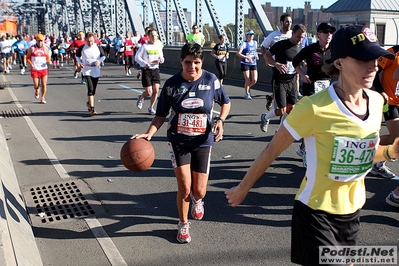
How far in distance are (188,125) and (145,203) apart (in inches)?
65.2

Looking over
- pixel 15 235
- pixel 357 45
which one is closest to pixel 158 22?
pixel 15 235

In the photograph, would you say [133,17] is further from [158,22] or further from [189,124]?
[189,124]

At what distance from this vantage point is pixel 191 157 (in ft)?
15.6

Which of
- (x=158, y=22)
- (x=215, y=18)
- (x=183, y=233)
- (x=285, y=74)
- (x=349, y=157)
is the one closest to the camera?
(x=349, y=157)

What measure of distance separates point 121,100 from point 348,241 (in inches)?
506

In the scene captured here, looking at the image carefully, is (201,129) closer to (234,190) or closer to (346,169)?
(234,190)

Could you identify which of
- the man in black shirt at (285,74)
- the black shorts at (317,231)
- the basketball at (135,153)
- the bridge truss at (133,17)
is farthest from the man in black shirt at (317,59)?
the bridge truss at (133,17)

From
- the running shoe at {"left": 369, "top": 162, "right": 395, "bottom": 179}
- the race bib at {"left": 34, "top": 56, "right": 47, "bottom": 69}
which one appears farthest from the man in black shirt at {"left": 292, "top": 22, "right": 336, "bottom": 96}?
the race bib at {"left": 34, "top": 56, "right": 47, "bottom": 69}

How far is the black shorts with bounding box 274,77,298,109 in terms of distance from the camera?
8242 mm

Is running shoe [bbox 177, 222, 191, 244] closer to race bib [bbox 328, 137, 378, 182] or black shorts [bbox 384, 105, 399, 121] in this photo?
race bib [bbox 328, 137, 378, 182]

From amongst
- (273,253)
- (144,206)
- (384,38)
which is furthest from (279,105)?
(384,38)

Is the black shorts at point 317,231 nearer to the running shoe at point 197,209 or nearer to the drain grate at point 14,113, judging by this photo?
the running shoe at point 197,209

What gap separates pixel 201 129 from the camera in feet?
15.6

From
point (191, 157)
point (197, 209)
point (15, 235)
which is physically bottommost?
point (197, 209)
